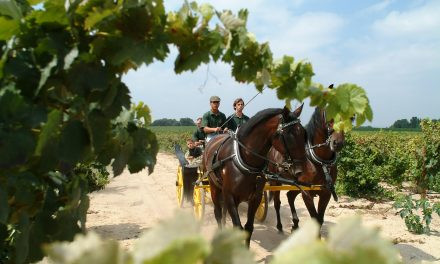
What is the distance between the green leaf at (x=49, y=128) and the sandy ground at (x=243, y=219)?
3486 mm

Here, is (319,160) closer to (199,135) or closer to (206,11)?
(199,135)

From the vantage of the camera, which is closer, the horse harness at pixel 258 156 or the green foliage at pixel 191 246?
the green foliage at pixel 191 246

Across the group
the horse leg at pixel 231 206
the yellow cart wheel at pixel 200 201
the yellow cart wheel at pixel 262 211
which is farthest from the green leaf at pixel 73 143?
the yellow cart wheel at pixel 262 211

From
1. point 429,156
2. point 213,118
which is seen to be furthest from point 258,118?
point 429,156

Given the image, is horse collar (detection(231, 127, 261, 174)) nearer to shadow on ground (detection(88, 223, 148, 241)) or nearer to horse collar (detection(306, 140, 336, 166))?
horse collar (detection(306, 140, 336, 166))

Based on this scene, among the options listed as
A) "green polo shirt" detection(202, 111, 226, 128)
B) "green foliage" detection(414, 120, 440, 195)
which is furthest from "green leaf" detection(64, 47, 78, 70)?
"green foliage" detection(414, 120, 440, 195)

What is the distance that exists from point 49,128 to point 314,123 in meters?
4.71

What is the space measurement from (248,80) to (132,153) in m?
0.48

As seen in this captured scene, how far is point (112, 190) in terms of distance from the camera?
429 inches

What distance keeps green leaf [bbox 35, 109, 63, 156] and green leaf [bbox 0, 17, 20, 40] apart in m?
0.26

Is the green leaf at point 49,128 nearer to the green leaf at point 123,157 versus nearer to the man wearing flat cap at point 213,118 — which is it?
the green leaf at point 123,157

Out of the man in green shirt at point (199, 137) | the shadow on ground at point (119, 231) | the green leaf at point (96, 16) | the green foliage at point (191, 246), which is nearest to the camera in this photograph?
the green foliage at point (191, 246)

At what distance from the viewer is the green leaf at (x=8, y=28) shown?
42.1 inches

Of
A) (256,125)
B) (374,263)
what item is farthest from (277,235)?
(374,263)
